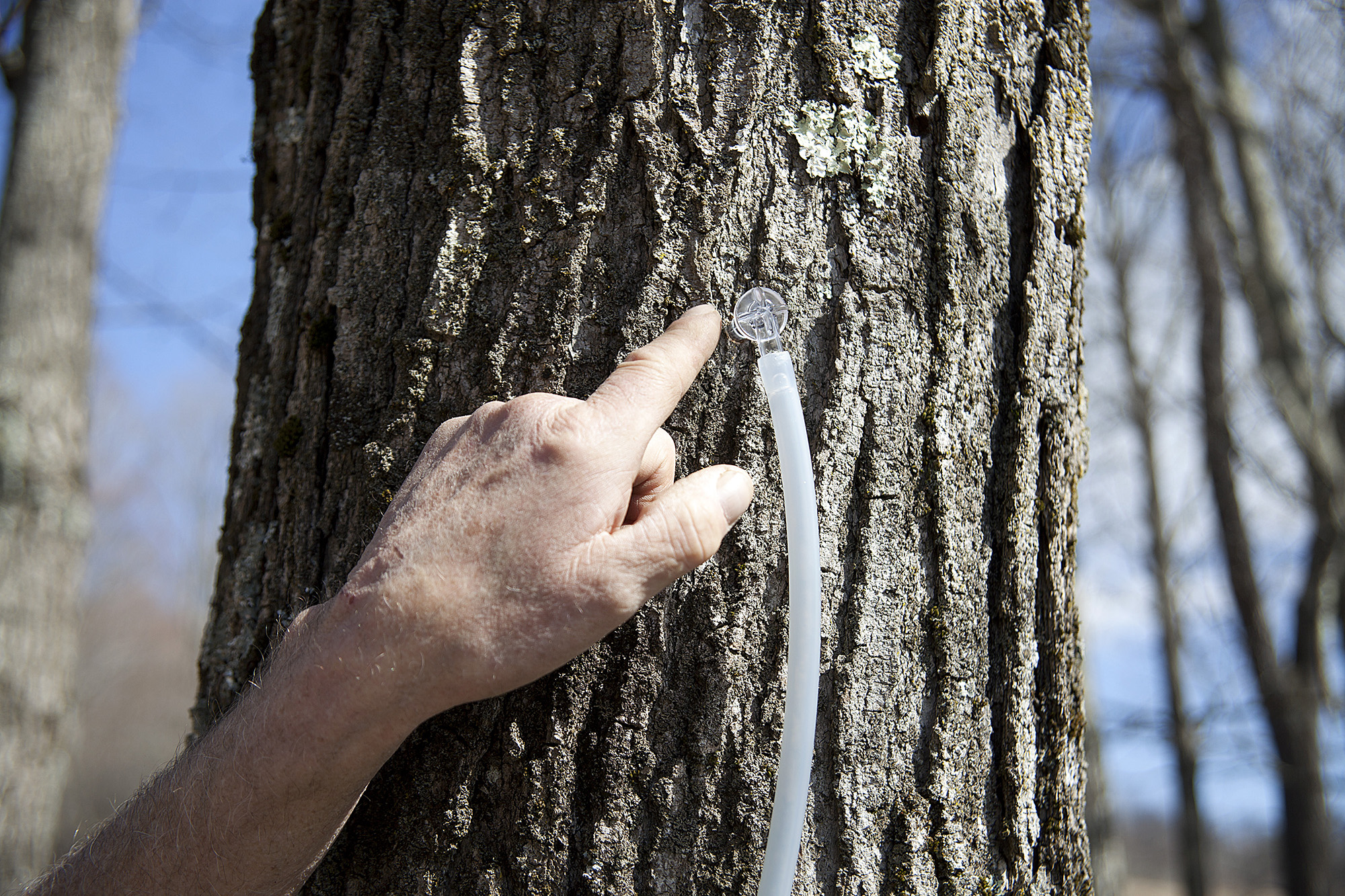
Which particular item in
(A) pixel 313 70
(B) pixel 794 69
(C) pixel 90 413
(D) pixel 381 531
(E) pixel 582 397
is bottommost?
(D) pixel 381 531

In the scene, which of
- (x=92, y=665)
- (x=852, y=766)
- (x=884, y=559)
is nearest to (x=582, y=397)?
(x=884, y=559)

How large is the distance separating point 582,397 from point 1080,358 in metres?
0.89

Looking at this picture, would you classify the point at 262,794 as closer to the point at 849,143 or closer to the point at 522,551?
the point at 522,551

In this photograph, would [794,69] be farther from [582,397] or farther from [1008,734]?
[1008,734]

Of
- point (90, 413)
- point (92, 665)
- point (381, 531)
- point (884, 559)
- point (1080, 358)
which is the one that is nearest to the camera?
point (381, 531)

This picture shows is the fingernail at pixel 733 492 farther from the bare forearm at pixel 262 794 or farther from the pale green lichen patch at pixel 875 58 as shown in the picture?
the pale green lichen patch at pixel 875 58

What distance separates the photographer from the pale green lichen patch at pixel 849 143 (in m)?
1.22

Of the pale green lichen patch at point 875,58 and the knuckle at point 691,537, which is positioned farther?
the pale green lichen patch at point 875,58

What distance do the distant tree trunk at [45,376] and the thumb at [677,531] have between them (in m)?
4.12

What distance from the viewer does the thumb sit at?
1.00 metres

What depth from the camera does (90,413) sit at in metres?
4.30

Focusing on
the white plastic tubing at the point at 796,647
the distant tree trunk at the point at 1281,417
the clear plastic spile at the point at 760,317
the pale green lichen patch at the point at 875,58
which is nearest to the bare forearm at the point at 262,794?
the white plastic tubing at the point at 796,647

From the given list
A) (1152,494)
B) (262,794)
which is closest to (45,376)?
(262,794)

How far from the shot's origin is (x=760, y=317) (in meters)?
1.17
